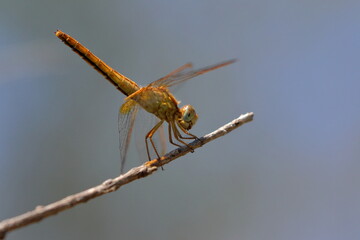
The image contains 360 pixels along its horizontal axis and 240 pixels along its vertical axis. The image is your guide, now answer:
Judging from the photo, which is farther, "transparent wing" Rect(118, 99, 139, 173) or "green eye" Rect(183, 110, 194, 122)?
"green eye" Rect(183, 110, 194, 122)

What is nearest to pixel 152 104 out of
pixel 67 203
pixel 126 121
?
pixel 126 121

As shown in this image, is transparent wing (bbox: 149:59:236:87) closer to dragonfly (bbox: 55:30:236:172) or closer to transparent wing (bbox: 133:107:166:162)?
dragonfly (bbox: 55:30:236:172)

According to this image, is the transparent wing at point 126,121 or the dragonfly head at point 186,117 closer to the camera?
the transparent wing at point 126,121

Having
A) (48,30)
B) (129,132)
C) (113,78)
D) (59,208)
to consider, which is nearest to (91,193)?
(59,208)

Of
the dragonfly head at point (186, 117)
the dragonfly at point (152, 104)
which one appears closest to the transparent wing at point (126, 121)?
the dragonfly at point (152, 104)

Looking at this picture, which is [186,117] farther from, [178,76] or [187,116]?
[178,76]

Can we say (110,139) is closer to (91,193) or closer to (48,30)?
(48,30)

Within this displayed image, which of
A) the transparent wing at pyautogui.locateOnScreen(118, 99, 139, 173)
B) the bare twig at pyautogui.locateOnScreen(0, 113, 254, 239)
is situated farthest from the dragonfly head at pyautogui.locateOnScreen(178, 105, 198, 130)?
the bare twig at pyautogui.locateOnScreen(0, 113, 254, 239)

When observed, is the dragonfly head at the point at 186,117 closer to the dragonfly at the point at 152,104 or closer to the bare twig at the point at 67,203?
the dragonfly at the point at 152,104
